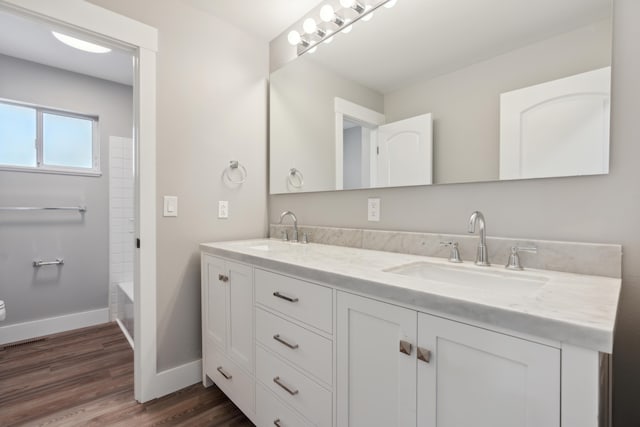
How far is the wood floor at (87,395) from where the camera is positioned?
5.07 feet

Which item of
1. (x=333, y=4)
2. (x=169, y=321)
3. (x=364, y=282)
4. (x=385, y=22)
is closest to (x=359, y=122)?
(x=385, y=22)

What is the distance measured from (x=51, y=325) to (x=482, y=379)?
3.43 metres

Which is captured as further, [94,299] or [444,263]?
[94,299]

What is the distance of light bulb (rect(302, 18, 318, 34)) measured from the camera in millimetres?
1861

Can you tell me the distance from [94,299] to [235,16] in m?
2.82

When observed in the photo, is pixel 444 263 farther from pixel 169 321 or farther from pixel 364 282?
pixel 169 321

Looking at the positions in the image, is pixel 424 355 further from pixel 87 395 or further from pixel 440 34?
pixel 87 395

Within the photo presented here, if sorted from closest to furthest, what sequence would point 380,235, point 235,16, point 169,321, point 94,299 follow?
1. point 380,235
2. point 169,321
3. point 235,16
4. point 94,299

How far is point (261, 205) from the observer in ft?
7.30

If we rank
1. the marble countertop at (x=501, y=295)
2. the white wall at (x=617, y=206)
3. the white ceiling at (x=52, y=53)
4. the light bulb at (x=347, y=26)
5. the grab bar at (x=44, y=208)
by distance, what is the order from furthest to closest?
1. the grab bar at (x=44, y=208)
2. the white ceiling at (x=52, y=53)
3. the light bulb at (x=347, y=26)
4. the white wall at (x=617, y=206)
5. the marble countertop at (x=501, y=295)

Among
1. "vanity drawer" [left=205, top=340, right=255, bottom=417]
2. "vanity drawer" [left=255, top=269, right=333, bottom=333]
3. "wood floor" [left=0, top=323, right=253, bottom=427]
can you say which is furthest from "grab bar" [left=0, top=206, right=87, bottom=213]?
"vanity drawer" [left=255, top=269, right=333, bottom=333]

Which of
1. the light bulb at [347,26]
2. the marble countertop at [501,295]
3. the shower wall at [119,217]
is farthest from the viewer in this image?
the shower wall at [119,217]

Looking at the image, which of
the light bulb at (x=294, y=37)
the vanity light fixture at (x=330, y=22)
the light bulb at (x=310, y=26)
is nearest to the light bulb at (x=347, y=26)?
the vanity light fixture at (x=330, y=22)

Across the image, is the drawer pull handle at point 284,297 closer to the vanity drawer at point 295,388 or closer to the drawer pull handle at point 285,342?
the drawer pull handle at point 285,342
